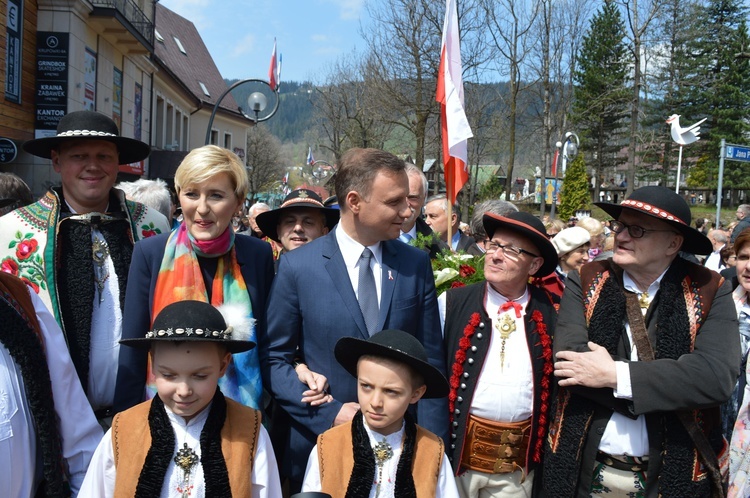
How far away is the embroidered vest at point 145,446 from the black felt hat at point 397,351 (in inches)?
19.2

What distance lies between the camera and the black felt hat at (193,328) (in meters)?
2.34

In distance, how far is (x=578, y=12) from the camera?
3366cm

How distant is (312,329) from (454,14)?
554cm

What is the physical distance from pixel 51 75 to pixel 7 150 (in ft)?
10.3

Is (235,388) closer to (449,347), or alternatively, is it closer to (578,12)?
(449,347)

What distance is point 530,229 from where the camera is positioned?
3.17 meters

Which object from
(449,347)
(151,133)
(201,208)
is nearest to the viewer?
(201,208)

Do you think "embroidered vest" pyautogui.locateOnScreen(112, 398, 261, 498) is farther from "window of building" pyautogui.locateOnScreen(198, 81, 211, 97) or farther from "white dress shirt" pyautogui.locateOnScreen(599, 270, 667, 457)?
"window of building" pyautogui.locateOnScreen(198, 81, 211, 97)

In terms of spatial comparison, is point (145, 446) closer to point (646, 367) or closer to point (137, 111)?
point (646, 367)

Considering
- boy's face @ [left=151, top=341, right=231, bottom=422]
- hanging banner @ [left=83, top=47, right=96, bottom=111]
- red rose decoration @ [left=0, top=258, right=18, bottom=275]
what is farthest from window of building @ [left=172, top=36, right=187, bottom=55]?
boy's face @ [left=151, top=341, right=231, bottom=422]

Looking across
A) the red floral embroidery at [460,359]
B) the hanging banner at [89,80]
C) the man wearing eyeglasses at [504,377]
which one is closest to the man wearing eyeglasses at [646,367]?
the man wearing eyeglasses at [504,377]

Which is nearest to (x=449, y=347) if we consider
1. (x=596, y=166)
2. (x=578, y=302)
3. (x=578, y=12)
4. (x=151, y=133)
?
(x=578, y=302)

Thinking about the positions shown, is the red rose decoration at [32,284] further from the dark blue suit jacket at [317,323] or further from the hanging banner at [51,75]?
the hanging banner at [51,75]

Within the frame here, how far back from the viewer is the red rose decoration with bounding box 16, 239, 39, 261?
2.95 m
